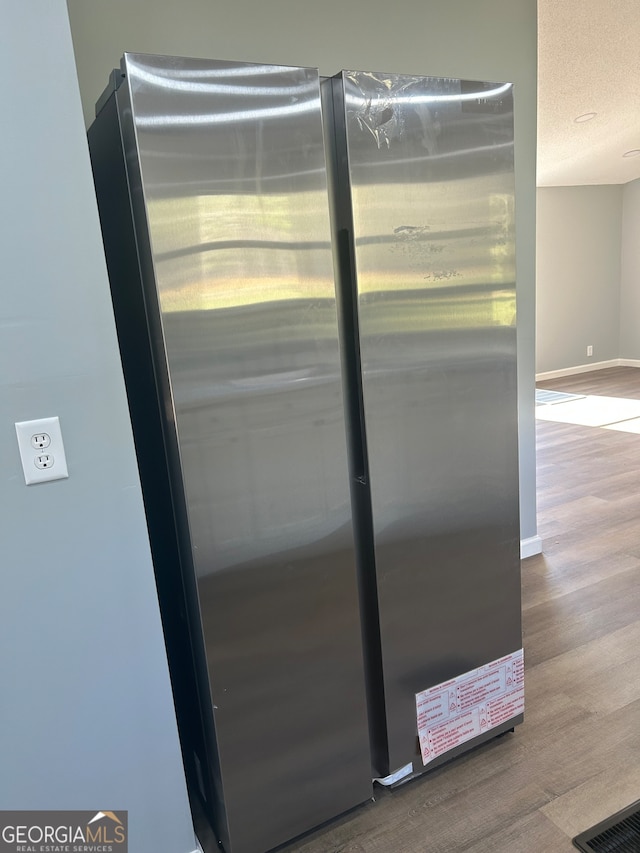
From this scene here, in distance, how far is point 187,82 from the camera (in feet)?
3.55

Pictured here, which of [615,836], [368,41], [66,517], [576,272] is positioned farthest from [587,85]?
[66,517]

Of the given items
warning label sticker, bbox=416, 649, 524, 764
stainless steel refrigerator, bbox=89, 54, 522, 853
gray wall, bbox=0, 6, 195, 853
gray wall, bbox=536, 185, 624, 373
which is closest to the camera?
gray wall, bbox=0, 6, 195, 853

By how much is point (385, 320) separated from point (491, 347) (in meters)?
0.35

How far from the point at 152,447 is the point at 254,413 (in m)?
0.33

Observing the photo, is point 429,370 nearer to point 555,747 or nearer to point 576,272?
point 555,747

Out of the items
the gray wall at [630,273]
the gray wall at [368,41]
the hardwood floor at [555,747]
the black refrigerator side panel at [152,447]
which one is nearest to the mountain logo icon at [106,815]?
the black refrigerator side panel at [152,447]

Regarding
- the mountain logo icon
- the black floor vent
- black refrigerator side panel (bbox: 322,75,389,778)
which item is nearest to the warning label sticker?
black refrigerator side panel (bbox: 322,75,389,778)

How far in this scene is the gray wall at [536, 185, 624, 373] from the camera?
6762mm

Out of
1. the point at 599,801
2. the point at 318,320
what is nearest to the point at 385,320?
the point at 318,320

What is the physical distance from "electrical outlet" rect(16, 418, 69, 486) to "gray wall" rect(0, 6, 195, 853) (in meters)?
0.01

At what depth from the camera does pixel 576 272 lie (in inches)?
275

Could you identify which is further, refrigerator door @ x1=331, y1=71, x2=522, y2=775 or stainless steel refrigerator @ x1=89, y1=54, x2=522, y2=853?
refrigerator door @ x1=331, y1=71, x2=522, y2=775

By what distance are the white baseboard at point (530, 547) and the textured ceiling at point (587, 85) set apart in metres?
2.82

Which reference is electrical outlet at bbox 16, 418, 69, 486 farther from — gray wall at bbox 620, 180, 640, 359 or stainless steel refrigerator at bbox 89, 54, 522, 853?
gray wall at bbox 620, 180, 640, 359
